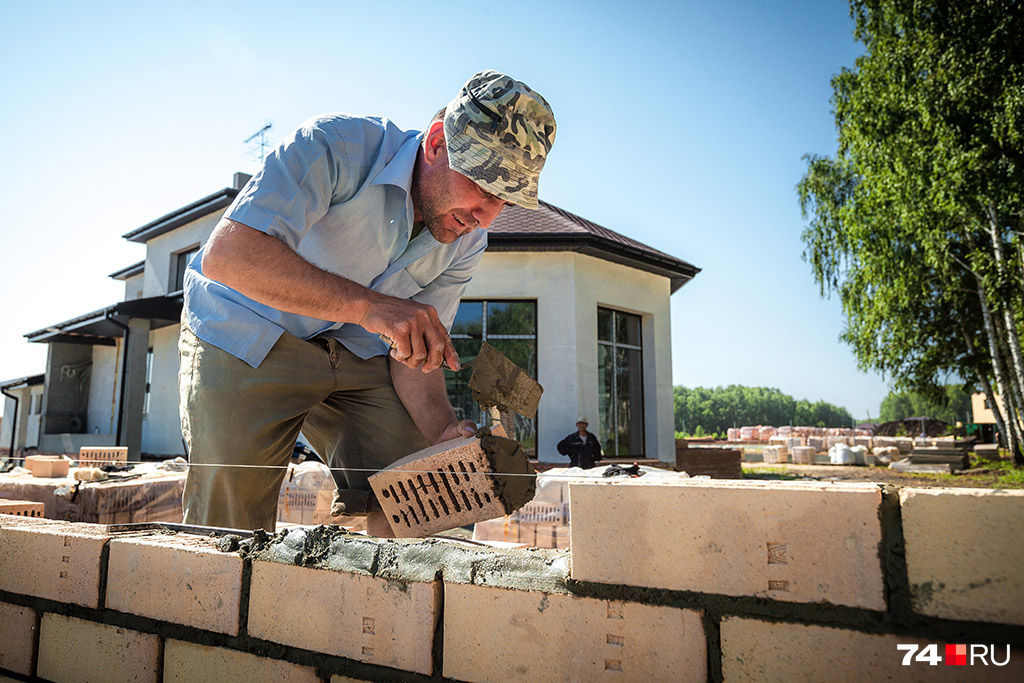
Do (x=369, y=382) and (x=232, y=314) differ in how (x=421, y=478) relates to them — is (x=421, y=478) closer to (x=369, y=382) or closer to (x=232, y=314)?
(x=369, y=382)

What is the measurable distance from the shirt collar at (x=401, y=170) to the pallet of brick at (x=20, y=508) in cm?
234

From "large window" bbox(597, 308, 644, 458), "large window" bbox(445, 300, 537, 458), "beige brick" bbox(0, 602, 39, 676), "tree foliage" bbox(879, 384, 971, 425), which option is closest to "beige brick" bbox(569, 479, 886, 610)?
"beige brick" bbox(0, 602, 39, 676)

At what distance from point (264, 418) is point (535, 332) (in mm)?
9111

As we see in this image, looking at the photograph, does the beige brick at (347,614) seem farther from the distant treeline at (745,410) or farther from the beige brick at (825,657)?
the distant treeline at (745,410)

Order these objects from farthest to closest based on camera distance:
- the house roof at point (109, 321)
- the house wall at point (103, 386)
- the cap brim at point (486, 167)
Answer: the house wall at point (103, 386) < the house roof at point (109, 321) < the cap brim at point (486, 167)

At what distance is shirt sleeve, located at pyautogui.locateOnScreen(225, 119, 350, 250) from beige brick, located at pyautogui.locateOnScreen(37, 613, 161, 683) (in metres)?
1.31

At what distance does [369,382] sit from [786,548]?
5.65 ft

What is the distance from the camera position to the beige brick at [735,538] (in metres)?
1.30

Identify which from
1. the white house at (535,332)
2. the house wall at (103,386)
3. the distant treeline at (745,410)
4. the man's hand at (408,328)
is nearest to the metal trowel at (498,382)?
the man's hand at (408,328)

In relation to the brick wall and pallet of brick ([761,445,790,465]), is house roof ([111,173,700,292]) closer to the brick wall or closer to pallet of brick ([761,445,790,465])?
the brick wall

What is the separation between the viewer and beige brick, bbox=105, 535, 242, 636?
189 centimetres

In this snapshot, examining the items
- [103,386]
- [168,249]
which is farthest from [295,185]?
[103,386]

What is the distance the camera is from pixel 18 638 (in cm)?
227

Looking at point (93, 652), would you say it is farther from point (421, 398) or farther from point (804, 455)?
point (804, 455)
